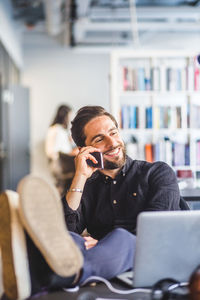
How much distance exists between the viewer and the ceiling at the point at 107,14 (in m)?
7.17

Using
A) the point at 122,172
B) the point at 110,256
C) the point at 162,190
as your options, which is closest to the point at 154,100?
the point at 122,172

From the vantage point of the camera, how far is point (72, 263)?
139 cm

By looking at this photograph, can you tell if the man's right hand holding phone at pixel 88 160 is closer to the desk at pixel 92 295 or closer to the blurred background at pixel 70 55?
the desk at pixel 92 295

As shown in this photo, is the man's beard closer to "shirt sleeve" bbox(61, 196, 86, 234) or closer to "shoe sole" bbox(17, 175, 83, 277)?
"shirt sleeve" bbox(61, 196, 86, 234)

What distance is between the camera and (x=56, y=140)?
7.21 m

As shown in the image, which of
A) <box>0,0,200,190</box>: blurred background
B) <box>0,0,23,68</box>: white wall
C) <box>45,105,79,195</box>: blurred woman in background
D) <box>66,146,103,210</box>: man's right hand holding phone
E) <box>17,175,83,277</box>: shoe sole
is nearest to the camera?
<box>17,175,83,277</box>: shoe sole

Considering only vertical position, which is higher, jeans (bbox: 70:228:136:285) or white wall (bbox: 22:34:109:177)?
white wall (bbox: 22:34:109:177)

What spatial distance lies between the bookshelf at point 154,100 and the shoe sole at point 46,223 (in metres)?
3.73

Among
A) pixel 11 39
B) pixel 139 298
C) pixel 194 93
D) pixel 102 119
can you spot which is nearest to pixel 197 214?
pixel 139 298

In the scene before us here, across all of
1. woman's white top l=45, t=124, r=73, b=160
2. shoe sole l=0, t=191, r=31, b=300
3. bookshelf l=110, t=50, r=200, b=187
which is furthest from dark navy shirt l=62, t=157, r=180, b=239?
woman's white top l=45, t=124, r=73, b=160

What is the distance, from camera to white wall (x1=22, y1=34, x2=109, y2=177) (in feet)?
34.1

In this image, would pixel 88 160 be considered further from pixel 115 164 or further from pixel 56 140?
pixel 56 140

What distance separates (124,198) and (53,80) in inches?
339

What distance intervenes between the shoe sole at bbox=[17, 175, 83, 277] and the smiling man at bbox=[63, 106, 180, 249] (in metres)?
0.58
